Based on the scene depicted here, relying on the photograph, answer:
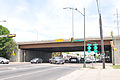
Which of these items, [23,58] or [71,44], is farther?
[23,58]

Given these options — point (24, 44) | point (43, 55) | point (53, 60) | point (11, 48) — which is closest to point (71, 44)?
point (53, 60)

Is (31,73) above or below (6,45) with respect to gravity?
below

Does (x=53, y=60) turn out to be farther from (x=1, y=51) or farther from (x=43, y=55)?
(x=43, y=55)

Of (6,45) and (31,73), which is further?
(6,45)

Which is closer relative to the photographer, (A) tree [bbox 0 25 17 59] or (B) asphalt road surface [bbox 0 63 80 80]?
A: (B) asphalt road surface [bbox 0 63 80 80]

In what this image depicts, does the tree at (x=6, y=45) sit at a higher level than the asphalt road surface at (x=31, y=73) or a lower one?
higher

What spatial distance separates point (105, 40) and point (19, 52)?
89.8ft

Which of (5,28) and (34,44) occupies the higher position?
(5,28)

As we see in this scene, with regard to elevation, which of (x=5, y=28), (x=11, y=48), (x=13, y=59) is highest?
(x=5, y=28)

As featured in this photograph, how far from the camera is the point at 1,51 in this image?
168 feet

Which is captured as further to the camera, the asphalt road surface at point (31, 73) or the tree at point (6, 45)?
the tree at point (6, 45)

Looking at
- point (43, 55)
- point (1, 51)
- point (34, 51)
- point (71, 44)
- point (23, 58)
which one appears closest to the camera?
point (71, 44)

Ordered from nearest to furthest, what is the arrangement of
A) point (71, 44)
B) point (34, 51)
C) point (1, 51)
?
1. point (71, 44)
2. point (1, 51)
3. point (34, 51)

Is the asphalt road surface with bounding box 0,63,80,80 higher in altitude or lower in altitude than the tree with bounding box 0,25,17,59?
lower
